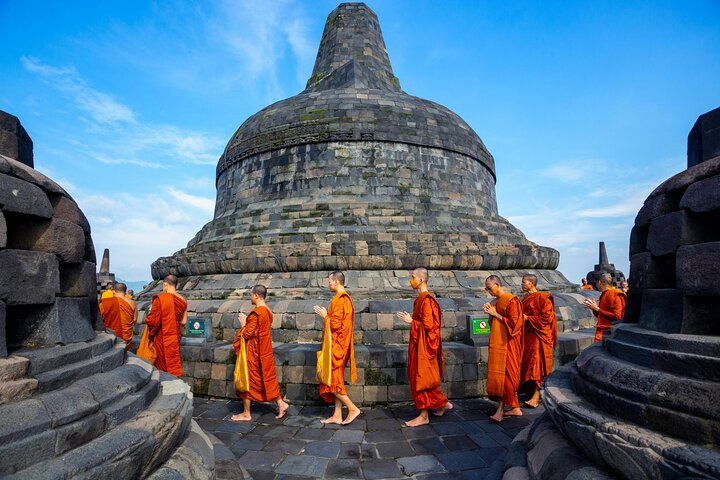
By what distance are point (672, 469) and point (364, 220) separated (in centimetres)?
834

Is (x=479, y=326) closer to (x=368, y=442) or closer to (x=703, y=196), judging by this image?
(x=368, y=442)

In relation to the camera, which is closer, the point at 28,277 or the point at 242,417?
the point at 28,277

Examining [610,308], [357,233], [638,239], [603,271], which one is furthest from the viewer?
[603,271]

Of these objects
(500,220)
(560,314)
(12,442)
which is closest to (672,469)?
(12,442)

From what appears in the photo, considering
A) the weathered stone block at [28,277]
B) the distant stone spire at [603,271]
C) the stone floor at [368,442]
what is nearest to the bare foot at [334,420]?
the stone floor at [368,442]

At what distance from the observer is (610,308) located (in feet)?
22.7

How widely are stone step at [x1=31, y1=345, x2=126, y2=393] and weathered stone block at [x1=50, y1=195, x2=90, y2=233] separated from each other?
105cm

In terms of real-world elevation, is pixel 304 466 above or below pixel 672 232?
below

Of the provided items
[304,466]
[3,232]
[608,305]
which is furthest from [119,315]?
[608,305]

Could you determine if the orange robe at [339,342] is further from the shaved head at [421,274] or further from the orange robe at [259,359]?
the shaved head at [421,274]

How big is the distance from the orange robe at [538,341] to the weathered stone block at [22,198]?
228 inches

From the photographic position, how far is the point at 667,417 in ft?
7.12

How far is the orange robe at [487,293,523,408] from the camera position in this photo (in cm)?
541

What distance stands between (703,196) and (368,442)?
3978 millimetres
